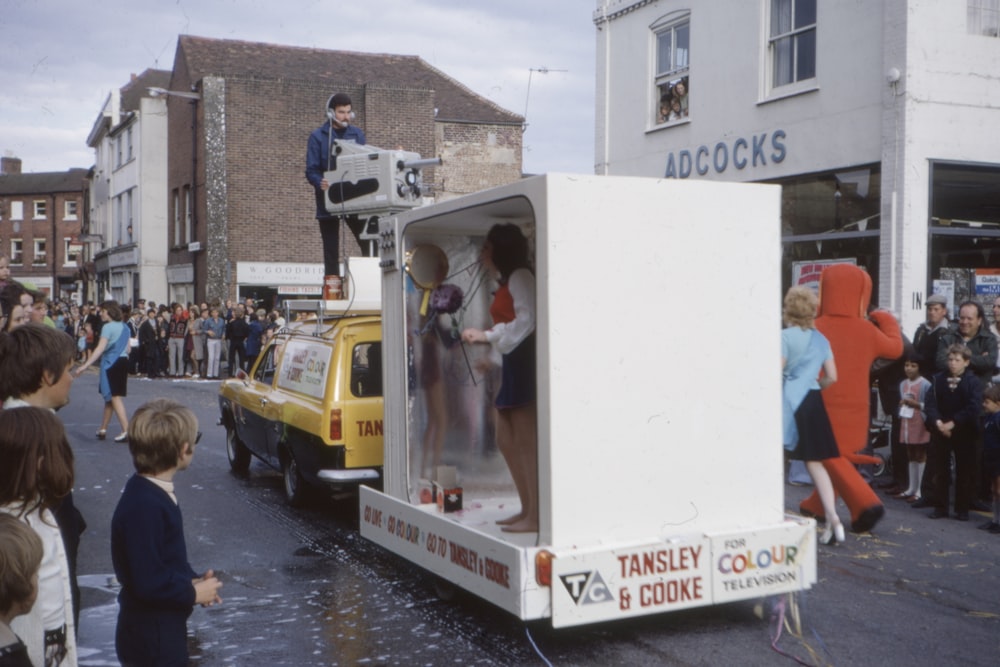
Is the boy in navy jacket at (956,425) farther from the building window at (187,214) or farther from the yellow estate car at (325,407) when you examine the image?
the building window at (187,214)

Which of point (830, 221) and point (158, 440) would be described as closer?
point (158, 440)

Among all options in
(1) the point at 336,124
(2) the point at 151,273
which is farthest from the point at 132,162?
(1) the point at 336,124

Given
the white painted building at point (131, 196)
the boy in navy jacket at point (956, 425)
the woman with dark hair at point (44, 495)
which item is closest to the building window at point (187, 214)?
the white painted building at point (131, 196)

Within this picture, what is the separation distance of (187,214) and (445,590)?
32767 mm

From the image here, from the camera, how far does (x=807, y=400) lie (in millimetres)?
7258

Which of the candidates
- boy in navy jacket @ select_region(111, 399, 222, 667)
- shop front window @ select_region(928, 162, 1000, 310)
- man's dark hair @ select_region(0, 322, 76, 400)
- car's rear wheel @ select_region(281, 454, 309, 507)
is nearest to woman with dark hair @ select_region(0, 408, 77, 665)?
boy in navy jacket @ select_region(111, 399, 222, 667)

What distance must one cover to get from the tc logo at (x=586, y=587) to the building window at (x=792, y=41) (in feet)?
34.9

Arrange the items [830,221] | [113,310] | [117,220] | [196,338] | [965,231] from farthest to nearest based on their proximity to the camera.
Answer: [117,220]
[196,338]
[830,221]
[965,231]
[113,310]

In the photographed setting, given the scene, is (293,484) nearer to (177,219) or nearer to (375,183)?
(375,183)

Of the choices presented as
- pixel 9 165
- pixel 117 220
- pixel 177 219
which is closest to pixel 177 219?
pixel 177 219

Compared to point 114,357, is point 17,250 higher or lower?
higher

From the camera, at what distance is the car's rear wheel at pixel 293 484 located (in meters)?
8.66

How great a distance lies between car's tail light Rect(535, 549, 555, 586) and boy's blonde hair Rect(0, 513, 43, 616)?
104 inches

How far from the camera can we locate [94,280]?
52938mm
